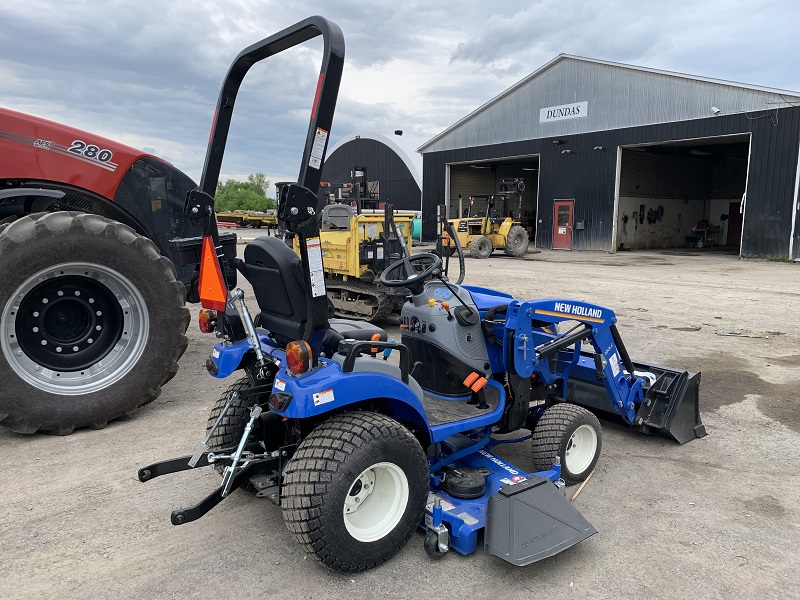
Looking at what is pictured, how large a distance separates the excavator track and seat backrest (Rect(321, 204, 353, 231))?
837 millimetres

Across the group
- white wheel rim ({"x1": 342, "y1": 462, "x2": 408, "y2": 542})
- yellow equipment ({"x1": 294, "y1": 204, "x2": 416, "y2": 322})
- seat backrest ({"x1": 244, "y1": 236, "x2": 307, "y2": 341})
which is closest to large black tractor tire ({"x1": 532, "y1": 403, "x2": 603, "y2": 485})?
white wheel rim ({"x1": 342, "y1": 462, "x2": 408, "y2": 542})

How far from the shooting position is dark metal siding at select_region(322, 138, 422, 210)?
33500mm

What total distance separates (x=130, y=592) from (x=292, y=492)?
0.85 m

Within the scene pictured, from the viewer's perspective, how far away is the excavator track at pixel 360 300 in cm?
852

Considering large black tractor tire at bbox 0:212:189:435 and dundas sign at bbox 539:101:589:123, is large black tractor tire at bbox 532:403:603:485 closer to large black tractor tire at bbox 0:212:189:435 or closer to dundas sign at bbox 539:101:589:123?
large black tractor tire at bbox 0:212:189:435

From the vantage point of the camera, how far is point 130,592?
103 inches

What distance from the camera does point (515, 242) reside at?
2164cm

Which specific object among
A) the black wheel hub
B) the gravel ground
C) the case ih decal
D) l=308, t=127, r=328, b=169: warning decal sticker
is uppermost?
the case ih decal

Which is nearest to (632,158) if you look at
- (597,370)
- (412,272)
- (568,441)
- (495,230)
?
(495,230)

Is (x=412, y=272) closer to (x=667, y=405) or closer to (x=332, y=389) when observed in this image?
(x=332, y=389)

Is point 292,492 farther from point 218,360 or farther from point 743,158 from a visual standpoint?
point 743,158

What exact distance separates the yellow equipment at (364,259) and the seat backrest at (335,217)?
0.75ft

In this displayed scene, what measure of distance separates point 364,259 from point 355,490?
240 inches

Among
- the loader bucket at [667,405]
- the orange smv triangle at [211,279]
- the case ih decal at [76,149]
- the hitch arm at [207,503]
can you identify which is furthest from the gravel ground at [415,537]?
the case ih decal at [76,149]
